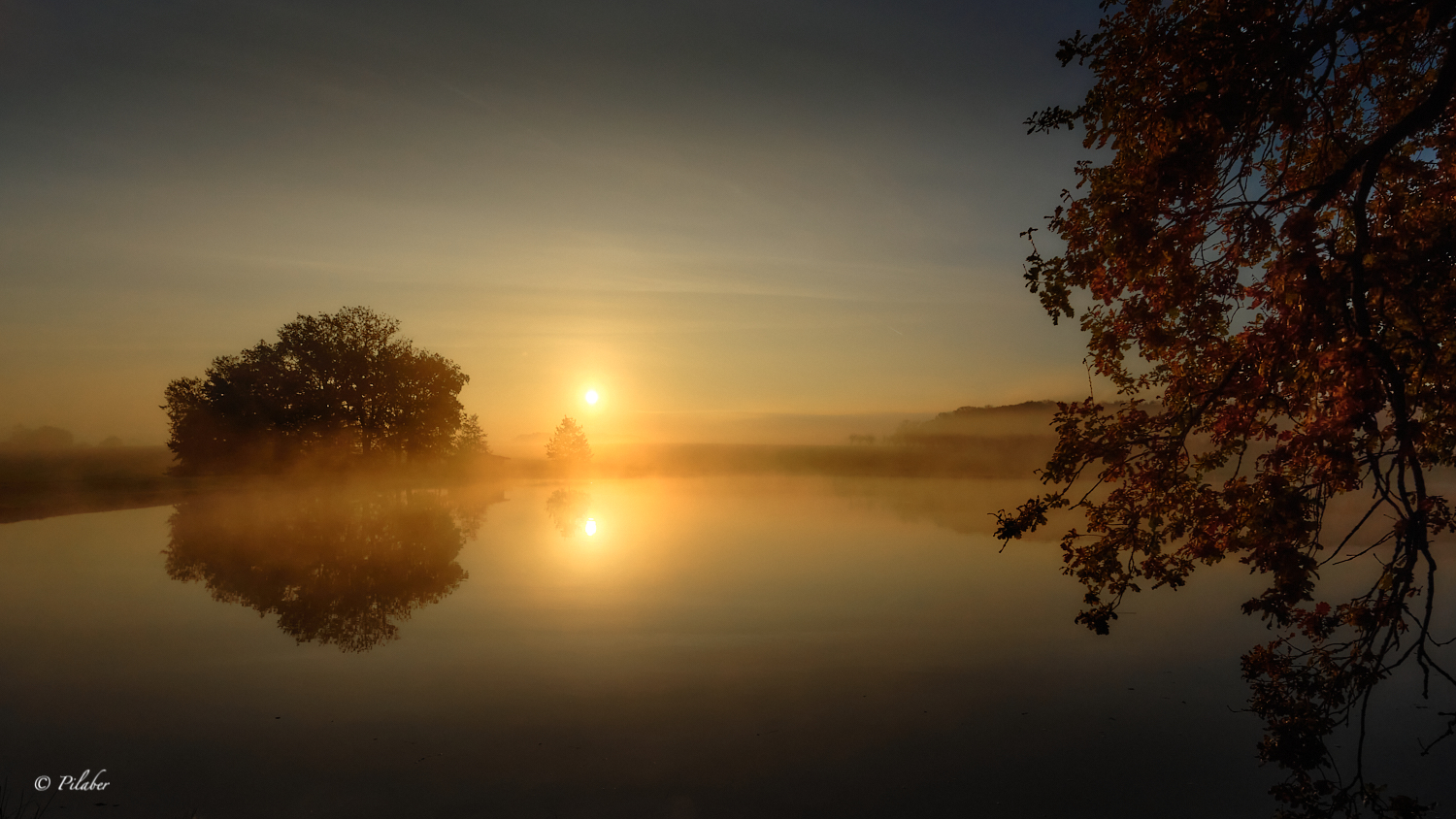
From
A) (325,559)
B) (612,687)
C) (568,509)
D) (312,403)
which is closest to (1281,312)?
(612,687)

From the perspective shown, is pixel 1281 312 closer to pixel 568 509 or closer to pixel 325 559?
pixel 325 559

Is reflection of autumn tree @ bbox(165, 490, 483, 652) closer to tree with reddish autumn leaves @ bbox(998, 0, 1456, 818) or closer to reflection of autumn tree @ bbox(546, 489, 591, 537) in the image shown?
reflection of autumn tree @ bbox(546, 489, 591, 537)

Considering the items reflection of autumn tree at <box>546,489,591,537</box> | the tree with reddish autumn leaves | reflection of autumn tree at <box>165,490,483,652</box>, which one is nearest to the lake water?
reflection of autumn tree at <box>165,490,483,652</box>

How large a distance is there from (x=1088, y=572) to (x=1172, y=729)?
5.96m

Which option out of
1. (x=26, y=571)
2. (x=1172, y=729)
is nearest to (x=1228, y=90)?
(x=1172, y=729)

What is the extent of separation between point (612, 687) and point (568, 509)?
3010 cm

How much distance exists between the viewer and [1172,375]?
8758 mm

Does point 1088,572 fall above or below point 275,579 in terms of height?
above

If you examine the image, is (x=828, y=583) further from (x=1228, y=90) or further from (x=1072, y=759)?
(x=1228, y=90)

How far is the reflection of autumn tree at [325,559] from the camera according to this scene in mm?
18203

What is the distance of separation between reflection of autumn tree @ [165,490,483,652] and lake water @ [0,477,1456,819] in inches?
7.7

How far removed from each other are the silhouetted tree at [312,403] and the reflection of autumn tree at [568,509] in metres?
9.72

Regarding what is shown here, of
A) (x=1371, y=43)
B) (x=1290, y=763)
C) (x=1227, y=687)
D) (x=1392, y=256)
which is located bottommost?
(x=1227, y=687)

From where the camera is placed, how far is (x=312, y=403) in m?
47.8
